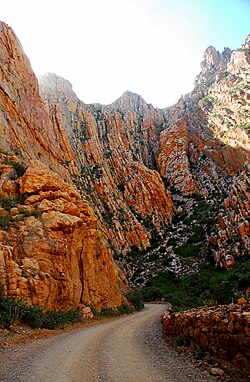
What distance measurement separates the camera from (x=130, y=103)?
107 metres

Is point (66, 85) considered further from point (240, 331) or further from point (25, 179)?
point (240, 331)

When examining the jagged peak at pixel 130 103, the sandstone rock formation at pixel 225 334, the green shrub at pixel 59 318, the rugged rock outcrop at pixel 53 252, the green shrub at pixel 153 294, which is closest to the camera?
the sandstone rock formation at pixel 225 334

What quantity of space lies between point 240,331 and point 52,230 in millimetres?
13184

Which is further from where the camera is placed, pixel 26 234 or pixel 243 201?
pixel 243 201

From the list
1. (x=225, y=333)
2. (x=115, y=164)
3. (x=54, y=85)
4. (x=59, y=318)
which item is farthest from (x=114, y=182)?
(x=225, y=333)

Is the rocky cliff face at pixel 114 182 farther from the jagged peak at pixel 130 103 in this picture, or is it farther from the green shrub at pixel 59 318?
the jagged peak at pixel 130 103

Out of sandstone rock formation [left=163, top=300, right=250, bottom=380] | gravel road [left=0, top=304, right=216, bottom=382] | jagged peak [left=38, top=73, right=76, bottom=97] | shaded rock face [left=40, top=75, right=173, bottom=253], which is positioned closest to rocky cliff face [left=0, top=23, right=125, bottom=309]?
gravel road [left=0, top=304, right=216, bottom=382]

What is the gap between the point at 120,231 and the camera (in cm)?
5175

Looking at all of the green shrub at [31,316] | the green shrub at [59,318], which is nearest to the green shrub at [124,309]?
the green shrub at [59,318]

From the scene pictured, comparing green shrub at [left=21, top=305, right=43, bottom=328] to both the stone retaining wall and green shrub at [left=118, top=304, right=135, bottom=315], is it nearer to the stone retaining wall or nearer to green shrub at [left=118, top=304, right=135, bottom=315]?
the stone retaining wall

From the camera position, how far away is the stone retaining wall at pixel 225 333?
5.19 meters

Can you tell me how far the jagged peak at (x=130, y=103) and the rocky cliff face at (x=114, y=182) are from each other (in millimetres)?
801

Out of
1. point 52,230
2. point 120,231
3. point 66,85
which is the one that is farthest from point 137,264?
point 66,85

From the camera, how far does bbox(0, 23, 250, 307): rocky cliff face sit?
16516 mm
